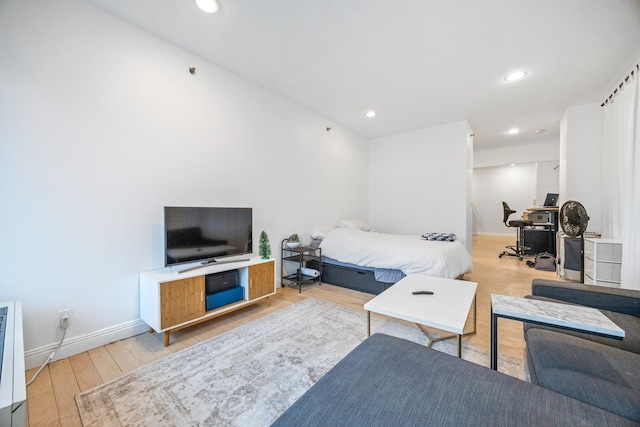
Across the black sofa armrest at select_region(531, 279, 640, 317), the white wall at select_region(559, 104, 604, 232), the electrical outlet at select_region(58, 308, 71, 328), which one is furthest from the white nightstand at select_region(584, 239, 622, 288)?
the electrical outlet at select_region(58, 308, 71, 328)

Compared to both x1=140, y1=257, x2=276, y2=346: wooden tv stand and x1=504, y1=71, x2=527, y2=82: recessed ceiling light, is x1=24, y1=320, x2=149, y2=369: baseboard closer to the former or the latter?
x1=140, y1=257, x2=276, y2=346: wooden tv stand

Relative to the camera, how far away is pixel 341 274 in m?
3.58

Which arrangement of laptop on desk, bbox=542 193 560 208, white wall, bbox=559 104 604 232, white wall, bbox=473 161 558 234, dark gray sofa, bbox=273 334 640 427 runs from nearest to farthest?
dark gray sofa, bbox=273 334 640 427, white wall, bbox=559 104 604 232, laptop on desk, bbox=542 193 560 208, white wall, bbox=473 161 558 234

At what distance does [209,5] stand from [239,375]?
2.73 metres

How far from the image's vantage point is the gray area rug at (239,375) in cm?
135

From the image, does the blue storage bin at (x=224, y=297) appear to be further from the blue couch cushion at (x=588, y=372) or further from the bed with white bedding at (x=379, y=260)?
the blue couch cushion at (x=588, y=372)

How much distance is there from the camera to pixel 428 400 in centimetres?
82

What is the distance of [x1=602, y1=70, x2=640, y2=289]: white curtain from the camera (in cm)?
223

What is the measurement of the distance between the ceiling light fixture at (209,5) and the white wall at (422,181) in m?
4.00

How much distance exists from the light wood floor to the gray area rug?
10 centimetres

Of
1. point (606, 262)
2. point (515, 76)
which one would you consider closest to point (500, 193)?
point (606, 262)

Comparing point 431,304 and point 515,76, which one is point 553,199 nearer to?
point 515,76

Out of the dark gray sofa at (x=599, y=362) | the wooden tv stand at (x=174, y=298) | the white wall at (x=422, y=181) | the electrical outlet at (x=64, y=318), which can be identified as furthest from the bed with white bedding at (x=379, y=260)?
the electrical outlet at (x=64, y=318)

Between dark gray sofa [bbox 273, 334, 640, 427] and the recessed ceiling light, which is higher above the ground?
the recessed ceiling light
